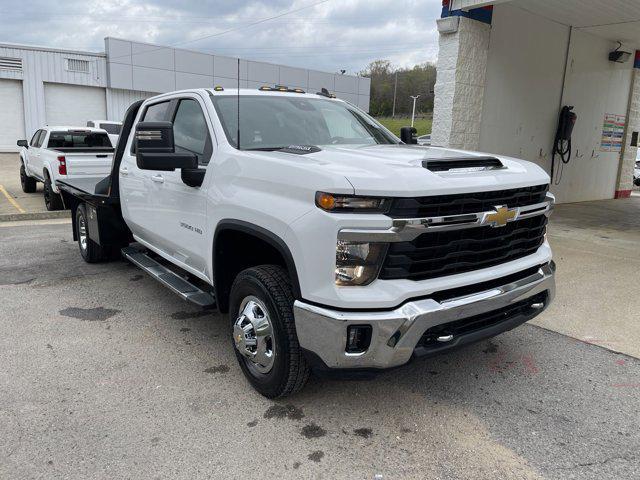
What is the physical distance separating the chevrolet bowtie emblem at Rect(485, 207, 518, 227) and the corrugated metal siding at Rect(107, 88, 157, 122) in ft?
96.7

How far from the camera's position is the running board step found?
3.85 metres

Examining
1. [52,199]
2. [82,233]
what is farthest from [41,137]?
[82,233]

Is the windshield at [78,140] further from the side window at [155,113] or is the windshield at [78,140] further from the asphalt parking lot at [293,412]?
the asphalt parking lot at [293,412]

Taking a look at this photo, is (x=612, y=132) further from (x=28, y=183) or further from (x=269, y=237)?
(x=28, y=183)

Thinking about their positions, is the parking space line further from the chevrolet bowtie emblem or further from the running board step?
the chevrolet bowtie emblem

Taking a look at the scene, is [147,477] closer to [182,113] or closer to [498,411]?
[498,411]

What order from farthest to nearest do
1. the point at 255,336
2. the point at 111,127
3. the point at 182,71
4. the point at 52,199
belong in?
the point at 182,71, the point at 111,127, the point at 52,199, the point at 255,336

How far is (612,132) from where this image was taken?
43.9 feet

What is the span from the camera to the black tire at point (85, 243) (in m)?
6.39

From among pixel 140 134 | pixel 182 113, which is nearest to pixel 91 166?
pixel 182 113

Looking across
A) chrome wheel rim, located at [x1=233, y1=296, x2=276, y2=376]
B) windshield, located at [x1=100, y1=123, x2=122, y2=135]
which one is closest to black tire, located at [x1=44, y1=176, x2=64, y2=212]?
chrome wheel rim, located at [x1=233, y1=296, x2=276, y2=376]

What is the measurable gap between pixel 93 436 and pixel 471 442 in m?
2.12

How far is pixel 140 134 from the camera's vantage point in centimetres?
347

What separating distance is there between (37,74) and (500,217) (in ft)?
97.7
